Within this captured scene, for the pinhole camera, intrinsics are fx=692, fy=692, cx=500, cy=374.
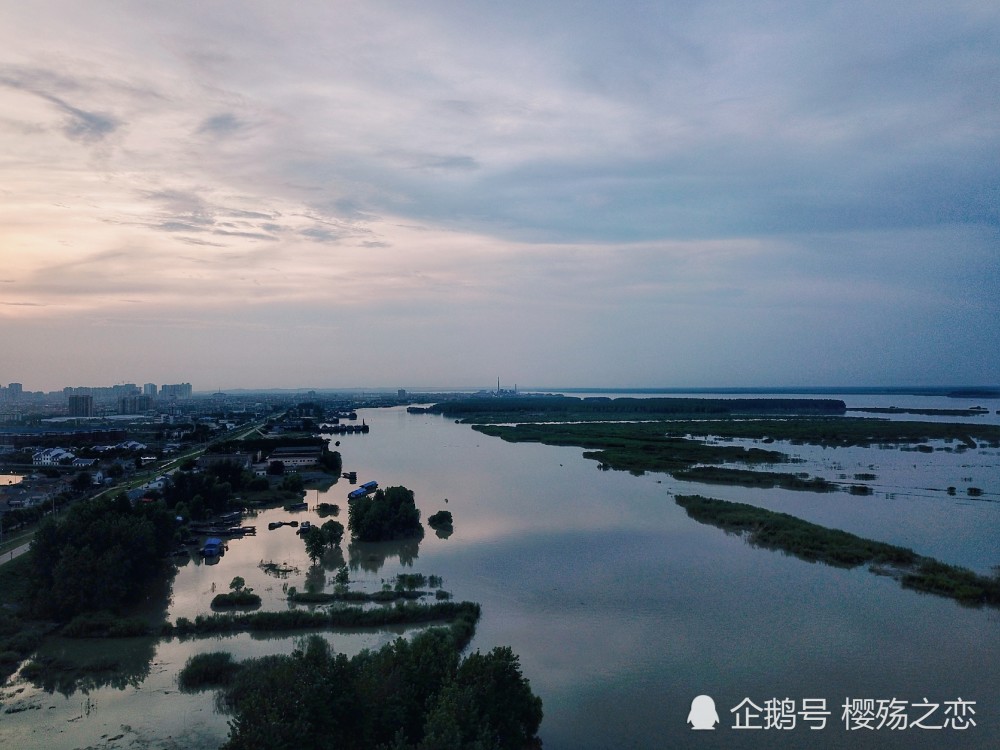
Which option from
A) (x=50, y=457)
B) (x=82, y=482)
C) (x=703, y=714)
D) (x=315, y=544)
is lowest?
(x=703, y=714)

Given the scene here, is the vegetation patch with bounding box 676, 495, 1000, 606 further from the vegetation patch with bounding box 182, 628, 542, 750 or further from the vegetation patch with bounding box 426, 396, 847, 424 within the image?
the vegetation patch with bounding box 426, 396, 847, 424

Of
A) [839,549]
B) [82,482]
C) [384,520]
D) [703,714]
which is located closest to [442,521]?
[384,520]

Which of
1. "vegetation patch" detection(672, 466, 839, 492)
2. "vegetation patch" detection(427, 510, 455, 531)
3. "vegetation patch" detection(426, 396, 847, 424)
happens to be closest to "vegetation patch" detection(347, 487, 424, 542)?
"vegetation patch" detection(427, 510, 455, 531)

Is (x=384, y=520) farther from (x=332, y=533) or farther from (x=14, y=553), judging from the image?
(x=14, y=553)

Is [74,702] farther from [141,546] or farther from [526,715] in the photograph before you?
[526,715]

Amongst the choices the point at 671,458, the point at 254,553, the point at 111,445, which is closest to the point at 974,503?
the point at 671,458

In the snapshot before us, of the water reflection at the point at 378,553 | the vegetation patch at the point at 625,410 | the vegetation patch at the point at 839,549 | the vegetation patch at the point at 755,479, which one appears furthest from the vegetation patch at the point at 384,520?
the vegetation patch at the point at 625,410

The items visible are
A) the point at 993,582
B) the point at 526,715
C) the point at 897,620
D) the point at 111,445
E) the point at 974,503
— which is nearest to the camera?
the point at 526,715
